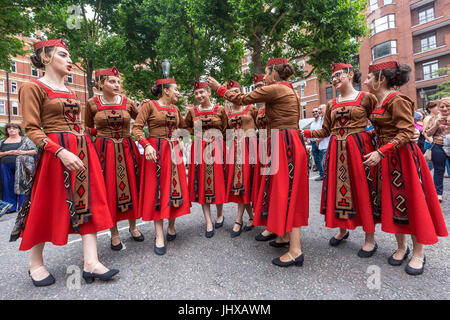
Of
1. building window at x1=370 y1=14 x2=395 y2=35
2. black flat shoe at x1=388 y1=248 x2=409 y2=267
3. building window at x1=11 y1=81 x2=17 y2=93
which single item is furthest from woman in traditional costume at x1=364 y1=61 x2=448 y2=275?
building window at x1=11 y1=81 x2=17 y2=93

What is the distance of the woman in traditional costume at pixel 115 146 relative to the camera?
317 centimetres

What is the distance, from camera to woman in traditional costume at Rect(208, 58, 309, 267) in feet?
8.82

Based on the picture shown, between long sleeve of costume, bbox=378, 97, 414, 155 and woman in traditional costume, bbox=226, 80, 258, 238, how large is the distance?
187 cm

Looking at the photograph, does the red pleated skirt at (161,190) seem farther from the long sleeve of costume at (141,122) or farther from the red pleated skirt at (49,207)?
the red pleated skirt at (49,207)

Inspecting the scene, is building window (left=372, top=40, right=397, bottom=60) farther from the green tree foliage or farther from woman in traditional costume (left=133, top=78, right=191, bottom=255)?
woman in traditional costume (left=133, top=78, right=191, bottom=255)

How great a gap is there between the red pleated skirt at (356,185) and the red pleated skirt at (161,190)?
1.99 m

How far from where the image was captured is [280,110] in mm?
2801

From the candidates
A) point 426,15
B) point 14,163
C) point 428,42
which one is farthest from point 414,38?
point 14,163

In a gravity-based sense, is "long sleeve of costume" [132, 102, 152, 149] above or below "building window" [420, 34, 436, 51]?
below

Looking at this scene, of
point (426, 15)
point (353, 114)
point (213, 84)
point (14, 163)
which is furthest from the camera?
point (426, 15)

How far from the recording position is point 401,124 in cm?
252

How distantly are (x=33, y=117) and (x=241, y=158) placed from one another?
2.72 meters

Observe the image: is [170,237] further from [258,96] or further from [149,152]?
[258,96]
